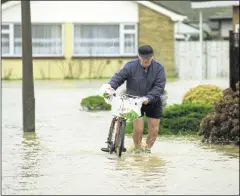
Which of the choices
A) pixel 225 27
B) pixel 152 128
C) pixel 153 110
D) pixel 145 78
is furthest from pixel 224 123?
pixel 225 27

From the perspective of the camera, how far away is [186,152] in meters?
14.4

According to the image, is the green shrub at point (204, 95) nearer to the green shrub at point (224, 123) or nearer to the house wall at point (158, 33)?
the green shrub at point (224, 123)

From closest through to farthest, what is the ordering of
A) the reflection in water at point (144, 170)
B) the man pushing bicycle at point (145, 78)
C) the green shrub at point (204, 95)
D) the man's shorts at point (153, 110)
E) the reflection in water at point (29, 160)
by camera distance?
the reflection in water at point (144, 170) → the reflection in water at point (29, 160) → the man pushing bicycle at point (145, 78) → the man's shorts at point (153, 110) → the green shrub at point (204, 95)

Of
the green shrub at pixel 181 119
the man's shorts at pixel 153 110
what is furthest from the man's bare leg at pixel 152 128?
the green shrub at pixel 181 119

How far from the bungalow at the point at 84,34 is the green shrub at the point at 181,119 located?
25.5m

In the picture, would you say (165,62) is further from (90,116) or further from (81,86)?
(90,116)

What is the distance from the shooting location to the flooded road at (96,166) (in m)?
10.7

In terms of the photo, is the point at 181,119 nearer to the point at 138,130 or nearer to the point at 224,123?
the point at 224,123

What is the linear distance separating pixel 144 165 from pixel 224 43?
3234cm

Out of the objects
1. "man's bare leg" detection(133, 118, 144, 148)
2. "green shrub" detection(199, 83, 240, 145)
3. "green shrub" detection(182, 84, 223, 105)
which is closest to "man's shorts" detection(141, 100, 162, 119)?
"man's bare leg" detection(133, 118, 144, 148)

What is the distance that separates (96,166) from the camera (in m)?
12.6

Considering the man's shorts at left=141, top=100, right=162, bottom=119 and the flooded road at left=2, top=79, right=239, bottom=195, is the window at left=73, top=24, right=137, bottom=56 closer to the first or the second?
the flooded road at left=2, top=79, right=239, bottom=195

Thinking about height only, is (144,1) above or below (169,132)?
above

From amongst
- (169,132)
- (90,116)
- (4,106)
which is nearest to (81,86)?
(4,106)
